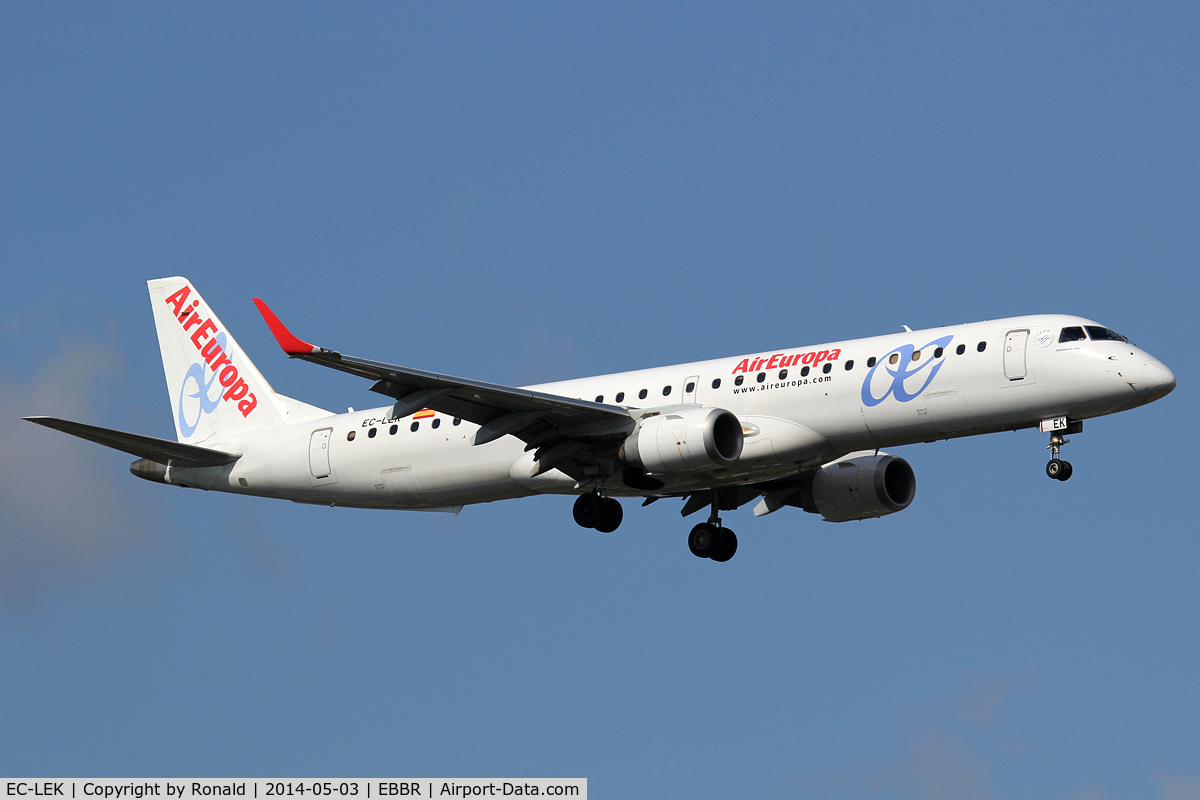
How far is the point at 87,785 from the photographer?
3033 centimetres

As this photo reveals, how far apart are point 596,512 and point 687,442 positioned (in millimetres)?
3690

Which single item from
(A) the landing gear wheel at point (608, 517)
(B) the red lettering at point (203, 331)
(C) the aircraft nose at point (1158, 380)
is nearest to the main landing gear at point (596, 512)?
(A) the landing gear wheel at point (608, 517)

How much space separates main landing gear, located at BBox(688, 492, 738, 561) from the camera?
4191cm

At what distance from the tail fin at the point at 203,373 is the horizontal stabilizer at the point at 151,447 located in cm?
153

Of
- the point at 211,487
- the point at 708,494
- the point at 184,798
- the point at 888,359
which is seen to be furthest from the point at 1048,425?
the point at 211,487

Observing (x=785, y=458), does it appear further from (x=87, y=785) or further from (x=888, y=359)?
(x=87, y=785)

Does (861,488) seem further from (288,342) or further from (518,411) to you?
(288,342)

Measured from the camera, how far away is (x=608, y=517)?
39000mm

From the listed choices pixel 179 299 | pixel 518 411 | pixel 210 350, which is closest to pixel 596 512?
pixel 518 411

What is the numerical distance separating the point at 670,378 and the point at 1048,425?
8613mm

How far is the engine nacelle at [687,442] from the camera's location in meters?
36.2

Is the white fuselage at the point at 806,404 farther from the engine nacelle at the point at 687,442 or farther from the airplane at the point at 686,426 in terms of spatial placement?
the engine nacelle at the point at 687,442

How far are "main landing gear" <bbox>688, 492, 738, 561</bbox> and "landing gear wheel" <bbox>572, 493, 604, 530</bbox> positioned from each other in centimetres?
402
